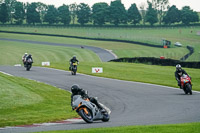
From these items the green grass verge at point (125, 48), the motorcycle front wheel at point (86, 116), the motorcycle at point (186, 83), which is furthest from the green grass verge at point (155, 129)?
the green grass verge at point (125, 48)

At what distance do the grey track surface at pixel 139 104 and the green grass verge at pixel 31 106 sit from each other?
1595mm

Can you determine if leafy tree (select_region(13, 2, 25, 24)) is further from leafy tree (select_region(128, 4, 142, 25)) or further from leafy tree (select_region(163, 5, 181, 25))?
leafy tree (select_region(163, 5, 181, 25))

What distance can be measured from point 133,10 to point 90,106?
468ft

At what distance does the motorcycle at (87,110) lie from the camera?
12977mm

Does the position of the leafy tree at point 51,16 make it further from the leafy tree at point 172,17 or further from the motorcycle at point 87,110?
the motorcycle at point 87,110

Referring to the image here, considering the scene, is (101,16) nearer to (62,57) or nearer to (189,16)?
(189,16)

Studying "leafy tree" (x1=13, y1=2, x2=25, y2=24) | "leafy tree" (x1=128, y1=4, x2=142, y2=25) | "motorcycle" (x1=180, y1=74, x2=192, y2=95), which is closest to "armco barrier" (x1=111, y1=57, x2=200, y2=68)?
"motorcycle" (x1=180, y1=74, x2=192, y2=95)

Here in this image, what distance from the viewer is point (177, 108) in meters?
16.3

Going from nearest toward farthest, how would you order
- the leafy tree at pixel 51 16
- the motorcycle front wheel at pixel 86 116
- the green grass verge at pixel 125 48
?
1. the motorcycle front wheel at pixel 86 116
2. the green grass verge at pixel 125 48
3. the leafy tree at pixel 51 16

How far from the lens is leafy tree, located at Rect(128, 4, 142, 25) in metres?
150

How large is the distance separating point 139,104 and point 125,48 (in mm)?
59991

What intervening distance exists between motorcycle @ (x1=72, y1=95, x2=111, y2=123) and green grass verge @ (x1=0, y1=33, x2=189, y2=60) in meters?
43.0

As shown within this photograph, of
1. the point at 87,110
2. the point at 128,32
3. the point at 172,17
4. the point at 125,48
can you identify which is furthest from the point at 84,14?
the point at 87,110

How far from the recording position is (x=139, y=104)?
18.1 metres
